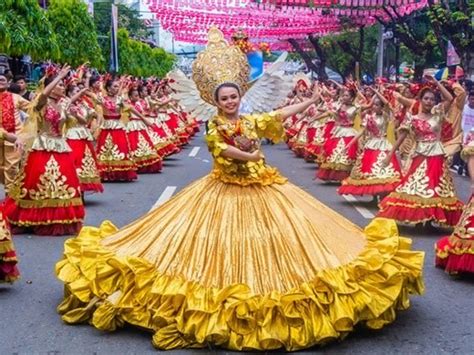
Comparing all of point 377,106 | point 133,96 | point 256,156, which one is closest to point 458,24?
point 133,96

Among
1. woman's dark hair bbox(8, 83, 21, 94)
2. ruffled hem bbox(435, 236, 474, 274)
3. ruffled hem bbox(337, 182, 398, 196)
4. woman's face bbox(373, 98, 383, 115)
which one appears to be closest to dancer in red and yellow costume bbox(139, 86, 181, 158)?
woman's dark hair bbox(8, 83, 21, 94)

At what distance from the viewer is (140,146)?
16203 millimetres

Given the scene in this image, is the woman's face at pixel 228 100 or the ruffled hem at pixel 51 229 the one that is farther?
the ruffled hem at pixel 51 229

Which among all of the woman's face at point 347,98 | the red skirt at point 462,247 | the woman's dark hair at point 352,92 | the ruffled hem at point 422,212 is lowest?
the ruffled hem at point 422,212

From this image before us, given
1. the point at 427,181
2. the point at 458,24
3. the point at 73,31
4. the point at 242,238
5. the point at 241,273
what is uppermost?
the point at 458,24

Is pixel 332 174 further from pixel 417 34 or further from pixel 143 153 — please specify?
pixel 417 34

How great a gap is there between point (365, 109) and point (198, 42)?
936 inches

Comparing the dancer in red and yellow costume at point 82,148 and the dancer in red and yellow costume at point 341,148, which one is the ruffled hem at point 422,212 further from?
the dancer in red and yellow costume at point 341,148

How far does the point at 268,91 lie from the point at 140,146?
33.7 feet

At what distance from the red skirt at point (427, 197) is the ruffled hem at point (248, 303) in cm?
355

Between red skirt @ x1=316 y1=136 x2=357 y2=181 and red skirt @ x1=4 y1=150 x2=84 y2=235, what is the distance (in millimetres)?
5814

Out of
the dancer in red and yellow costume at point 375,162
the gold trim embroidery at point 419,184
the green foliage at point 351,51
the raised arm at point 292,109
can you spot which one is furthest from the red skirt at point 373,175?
the green foliage at point 351,51

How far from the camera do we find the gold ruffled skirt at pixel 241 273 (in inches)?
193

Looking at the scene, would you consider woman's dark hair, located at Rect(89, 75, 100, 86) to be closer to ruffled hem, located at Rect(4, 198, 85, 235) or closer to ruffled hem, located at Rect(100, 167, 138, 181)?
ruffled hem, located at Rect(100, 167, 138, 181)
